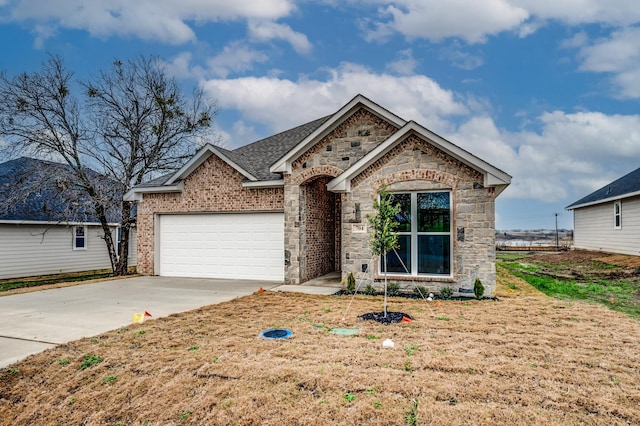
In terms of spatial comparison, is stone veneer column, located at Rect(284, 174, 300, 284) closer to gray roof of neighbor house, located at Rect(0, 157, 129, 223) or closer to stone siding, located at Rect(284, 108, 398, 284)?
stone siding, located at Rect(284, 108, 398, 284)

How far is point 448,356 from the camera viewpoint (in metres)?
5.16

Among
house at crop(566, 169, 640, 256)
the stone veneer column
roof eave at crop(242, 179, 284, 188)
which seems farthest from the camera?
house at crop(566, 169, 640, 256)

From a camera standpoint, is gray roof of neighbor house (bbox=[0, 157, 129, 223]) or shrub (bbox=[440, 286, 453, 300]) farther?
gray roof of neighbor house (bbox=[0, 157, 129, 223])

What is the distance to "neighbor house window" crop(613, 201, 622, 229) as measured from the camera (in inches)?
827

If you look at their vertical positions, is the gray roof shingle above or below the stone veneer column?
above

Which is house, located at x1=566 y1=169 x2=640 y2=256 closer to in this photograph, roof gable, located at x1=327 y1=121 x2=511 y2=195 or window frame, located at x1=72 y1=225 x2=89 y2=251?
roof gable, located at x1=327 y1=121 x2=511 y2=195

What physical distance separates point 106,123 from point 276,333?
1515 centimetres

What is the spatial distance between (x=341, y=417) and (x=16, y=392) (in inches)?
157

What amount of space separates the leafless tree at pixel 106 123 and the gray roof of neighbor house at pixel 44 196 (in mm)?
133

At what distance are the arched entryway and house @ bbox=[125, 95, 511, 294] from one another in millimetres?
41

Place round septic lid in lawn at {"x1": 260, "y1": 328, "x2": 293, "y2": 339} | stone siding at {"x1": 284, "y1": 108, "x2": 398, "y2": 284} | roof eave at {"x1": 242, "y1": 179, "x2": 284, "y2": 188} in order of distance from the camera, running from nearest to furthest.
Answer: round septic lid in lawn at {"x1": 260, "y1": 328, "x2": 293, "y2": 339}
stone siding at {"x1": 284, "y1": 108, "x2": 398, "y2": 284}
roof eave at {"x1": 242, "y1": 179, "x2": 284, "y2": 188}

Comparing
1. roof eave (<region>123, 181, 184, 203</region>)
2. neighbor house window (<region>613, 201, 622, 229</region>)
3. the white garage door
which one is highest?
roof eave (<region>123, 181, 184, 203</region>)

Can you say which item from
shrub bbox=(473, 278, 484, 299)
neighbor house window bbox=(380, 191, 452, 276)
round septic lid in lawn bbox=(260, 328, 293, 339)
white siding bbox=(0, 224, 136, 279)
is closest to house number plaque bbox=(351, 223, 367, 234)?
neighbor house window bbox=(380, 191, 452, 276)

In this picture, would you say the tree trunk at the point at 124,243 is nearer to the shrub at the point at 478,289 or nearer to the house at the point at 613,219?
the shrub at the point at 478,289
